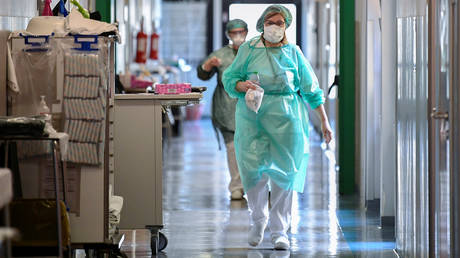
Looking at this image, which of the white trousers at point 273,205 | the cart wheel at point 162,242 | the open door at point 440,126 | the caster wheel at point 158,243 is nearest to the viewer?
the open door at point 440,126

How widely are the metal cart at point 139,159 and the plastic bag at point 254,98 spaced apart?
35 centimetres

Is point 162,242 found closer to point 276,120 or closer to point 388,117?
point 276,120

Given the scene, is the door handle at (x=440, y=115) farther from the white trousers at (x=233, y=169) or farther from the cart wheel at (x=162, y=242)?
the white trousers at (x=233, y=169)

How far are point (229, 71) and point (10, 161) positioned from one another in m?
1.96

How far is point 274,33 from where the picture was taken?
19.2 ft

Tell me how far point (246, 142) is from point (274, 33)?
0.71m

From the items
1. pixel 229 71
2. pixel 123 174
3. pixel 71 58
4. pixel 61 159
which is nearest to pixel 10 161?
pixel 61 159

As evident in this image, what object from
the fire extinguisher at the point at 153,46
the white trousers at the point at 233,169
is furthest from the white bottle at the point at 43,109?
the fire extinguisher at the point at 153,46

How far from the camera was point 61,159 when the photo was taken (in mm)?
4430

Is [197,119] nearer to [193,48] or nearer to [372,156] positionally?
[193,48]

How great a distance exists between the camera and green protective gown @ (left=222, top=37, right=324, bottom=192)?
5.77 metres

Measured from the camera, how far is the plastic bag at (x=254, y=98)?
563cm

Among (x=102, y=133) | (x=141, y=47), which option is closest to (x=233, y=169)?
(x=102, y=133)

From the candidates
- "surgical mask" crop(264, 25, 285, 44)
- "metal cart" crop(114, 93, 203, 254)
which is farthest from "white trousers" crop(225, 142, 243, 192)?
"metal cart" crop(114, 93, 203, 254)
